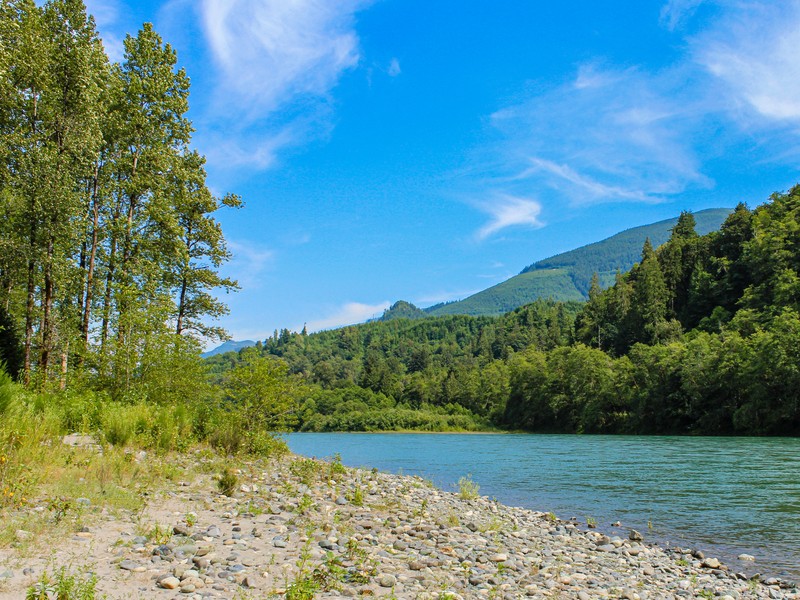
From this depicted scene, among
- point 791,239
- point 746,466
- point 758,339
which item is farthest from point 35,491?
point 791,239

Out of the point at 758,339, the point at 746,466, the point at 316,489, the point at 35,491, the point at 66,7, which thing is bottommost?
the point at 746,466

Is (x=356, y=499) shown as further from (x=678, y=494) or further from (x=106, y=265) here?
(x=106, y=265)

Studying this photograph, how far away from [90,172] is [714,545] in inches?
949

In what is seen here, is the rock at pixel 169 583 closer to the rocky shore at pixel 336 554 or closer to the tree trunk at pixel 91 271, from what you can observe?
the rocky shore at pixel 336 554

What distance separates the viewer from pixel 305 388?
19.7 metres

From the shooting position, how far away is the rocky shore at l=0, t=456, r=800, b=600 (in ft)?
21.4

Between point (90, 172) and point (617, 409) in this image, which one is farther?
point (617, 409)

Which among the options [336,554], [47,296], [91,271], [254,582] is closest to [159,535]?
[254,582]

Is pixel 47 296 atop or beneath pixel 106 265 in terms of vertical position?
beneath

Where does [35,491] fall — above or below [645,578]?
above

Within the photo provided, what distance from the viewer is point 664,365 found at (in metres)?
83.8

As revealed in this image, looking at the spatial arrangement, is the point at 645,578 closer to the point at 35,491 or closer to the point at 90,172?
the point at 35,491

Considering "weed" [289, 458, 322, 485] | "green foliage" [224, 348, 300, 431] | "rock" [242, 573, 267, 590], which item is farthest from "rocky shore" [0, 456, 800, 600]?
"green foliage" [224, 348, 300, 431]

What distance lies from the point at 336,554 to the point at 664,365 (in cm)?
8635
